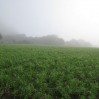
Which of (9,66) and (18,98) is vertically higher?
(9,66)

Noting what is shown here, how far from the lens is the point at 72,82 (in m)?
12.1

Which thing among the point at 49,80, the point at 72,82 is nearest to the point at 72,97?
the point at 72,82

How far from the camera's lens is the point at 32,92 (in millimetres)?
10617

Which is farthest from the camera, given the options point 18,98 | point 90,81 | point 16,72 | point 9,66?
point 9,66

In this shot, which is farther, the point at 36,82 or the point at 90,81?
the point at 90,81

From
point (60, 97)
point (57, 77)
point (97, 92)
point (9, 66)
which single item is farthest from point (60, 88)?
point (9, 66)

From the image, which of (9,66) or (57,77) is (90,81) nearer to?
(57,77)

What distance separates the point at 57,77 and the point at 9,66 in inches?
213

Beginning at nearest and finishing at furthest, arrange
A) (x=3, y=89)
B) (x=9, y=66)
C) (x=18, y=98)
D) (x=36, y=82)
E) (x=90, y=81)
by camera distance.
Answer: (x=18, y=98), (x=3, y=89), (x=36, y=82), (x=90, y=81), (x=9, y=66)

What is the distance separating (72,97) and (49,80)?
8.57 feet

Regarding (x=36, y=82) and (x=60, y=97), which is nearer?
(x=60, y=97)

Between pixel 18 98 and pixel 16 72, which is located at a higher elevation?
pixel 16 72

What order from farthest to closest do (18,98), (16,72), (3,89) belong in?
1. (16,72)
2. (3,89)
3. (18,98)

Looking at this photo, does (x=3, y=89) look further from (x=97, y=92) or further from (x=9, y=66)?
(x=97, y=92)
